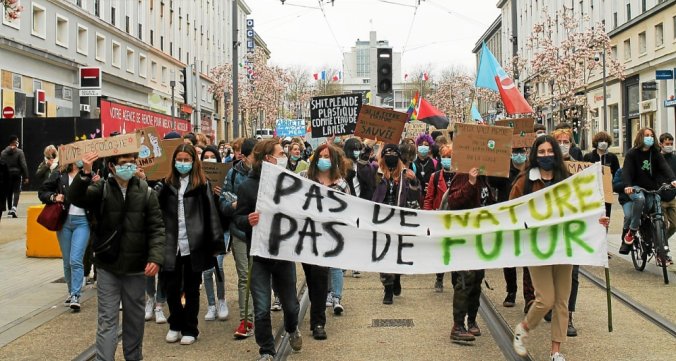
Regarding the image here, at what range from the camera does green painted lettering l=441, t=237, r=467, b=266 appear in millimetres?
6465

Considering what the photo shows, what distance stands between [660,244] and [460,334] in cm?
420

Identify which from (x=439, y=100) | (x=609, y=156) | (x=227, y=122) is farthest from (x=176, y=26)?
(x=609, y=156)

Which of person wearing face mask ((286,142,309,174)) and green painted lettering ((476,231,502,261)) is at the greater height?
person wearing face mask ((286,142,309,174))

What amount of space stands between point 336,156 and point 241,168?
3.75ft

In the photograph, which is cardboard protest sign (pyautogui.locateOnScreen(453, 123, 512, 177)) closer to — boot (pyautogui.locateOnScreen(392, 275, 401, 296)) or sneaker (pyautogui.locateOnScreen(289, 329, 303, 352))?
sneaker (pyautogui.locateOnScreen(289, 329, 303, 352))

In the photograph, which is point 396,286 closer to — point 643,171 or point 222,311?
point 222,311

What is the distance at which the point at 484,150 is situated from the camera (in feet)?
22.0

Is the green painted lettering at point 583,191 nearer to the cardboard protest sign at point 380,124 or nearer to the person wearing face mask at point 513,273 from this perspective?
the person wearing face mask at point 513,273

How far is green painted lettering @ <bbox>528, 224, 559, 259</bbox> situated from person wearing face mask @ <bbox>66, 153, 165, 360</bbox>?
2.96m

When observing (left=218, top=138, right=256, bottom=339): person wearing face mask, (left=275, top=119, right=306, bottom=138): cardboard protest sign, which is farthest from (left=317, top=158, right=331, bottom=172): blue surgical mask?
(left=275, top=119, right=306, bottom=138): cardboard protest sign

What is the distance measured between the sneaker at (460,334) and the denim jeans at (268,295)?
1.45m

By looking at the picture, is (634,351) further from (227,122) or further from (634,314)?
(227,122)

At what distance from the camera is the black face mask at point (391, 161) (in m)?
8.95

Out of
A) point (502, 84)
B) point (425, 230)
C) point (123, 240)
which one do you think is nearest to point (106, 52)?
point (502, 84)
